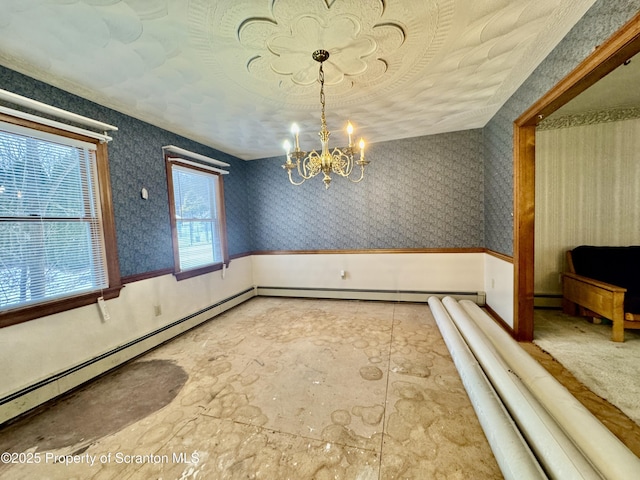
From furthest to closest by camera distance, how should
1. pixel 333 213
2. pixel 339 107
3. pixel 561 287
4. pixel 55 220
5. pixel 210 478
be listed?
pixel 333 213 < pixel 561 287 < pixel 339 107 < pixel 55 220 < pixel 210 478

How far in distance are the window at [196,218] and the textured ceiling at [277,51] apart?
751mm

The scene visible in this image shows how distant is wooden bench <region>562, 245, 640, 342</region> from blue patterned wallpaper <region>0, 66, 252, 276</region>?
4.63 metres

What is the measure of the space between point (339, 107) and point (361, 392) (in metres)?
2.63

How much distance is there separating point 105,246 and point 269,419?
6.98 feet

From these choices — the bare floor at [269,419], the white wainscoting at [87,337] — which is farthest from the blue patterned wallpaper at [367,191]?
the bare floor at [269,419]

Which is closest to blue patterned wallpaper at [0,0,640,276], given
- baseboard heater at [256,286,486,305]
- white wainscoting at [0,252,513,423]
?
white wainscoting at [0,252,513,423]

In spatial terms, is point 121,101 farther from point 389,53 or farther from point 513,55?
point 513,55

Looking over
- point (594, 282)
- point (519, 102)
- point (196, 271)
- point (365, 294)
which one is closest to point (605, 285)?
point (594, 282)

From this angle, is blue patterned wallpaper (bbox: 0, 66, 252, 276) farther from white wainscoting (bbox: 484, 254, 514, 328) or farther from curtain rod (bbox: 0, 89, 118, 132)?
white wainscoting (bbox: 484, 254, 514, 328)

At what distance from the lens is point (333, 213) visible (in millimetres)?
3936

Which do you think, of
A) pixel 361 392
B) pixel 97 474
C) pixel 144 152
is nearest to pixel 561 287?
pixel 361 392

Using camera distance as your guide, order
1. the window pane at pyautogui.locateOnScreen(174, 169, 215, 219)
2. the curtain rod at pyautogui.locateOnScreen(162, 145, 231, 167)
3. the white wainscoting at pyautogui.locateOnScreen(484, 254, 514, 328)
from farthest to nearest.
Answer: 1. the window pane at pyautogui.locateOnScreen(174, 169, 215, 219)
2. the curtain rod at pyautogui.locateOnScreen(162, 145, 231, 167)
3. the white wainscoting at pyautogui.locateOnScreen(484, 254, 514, 328)

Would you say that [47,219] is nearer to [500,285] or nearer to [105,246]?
[105,246]

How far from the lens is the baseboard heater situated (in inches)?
137
